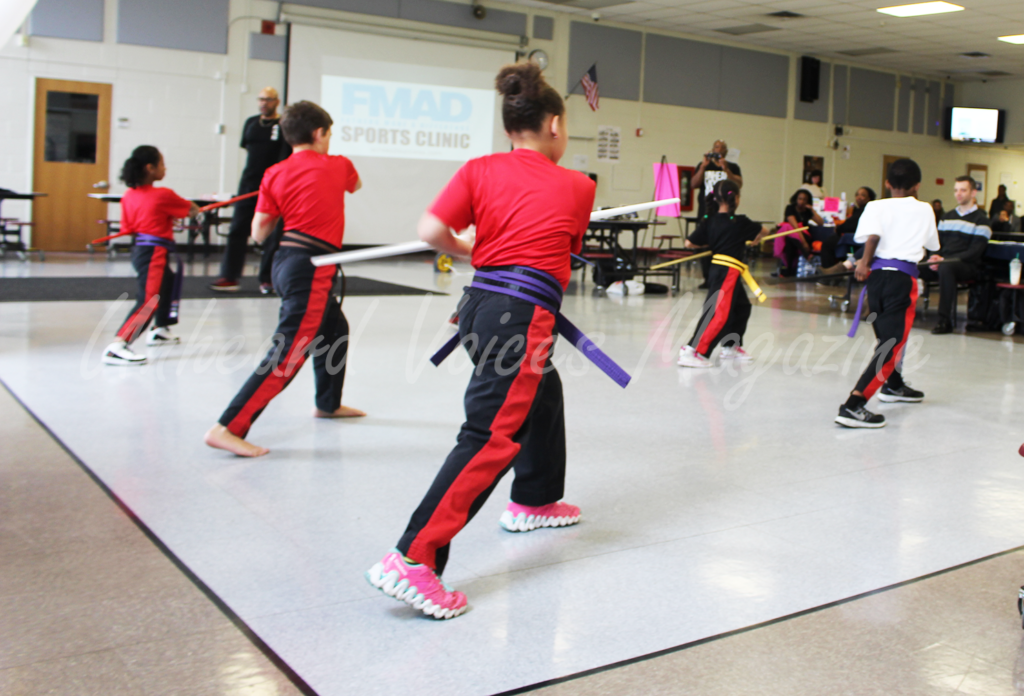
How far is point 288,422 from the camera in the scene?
12.8 ft

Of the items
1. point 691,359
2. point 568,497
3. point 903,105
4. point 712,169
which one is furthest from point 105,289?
point 903,105

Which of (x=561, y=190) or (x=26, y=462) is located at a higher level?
(x=561, y=190)

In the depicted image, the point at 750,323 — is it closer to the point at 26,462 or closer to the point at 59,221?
the point at 26,462

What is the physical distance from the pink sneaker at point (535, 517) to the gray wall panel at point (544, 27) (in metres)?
13.7

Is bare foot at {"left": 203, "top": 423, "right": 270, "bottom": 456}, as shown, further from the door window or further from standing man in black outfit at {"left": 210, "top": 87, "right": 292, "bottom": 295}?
the door window

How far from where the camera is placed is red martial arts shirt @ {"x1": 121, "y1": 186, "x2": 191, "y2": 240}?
16.7 feet

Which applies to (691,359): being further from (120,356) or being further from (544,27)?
(544,27)

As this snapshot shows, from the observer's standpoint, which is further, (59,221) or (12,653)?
(59,221)

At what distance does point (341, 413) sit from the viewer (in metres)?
A: 4.02

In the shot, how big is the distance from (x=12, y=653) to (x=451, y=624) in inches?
36.0

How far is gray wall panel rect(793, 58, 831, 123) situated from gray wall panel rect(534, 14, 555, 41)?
5736mm

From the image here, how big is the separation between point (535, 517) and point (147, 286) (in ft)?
11.2

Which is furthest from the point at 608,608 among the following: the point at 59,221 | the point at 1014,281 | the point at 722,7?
the point at 722,7

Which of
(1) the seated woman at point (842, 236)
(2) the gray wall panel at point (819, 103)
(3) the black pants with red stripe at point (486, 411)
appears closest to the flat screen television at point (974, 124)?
(2) the gray wall panel at point (819, 103)
